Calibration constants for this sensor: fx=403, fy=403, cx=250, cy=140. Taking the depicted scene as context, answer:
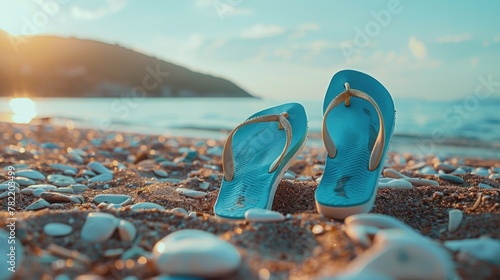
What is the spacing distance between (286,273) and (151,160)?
9.83ft

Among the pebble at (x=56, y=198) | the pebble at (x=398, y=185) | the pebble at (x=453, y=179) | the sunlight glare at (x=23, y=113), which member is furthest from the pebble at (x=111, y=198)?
the sunlight glare at (x=23, y=113)

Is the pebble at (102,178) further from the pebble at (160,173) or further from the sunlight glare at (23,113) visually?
the sunlight glare at (23,113)

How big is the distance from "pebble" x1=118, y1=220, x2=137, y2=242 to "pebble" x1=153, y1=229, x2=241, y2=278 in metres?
0.26

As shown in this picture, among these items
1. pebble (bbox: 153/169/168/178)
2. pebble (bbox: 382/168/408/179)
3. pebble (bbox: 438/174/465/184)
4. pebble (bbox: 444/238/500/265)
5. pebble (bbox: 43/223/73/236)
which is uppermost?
pebble (bbox: 444/238/500/265)

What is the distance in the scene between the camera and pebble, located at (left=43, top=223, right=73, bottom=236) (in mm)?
1174

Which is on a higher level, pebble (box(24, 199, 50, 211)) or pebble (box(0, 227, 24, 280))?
pebble (box(0, 227, 24, 280))

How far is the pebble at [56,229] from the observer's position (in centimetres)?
117

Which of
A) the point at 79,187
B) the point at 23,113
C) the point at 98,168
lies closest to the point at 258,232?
the point at 79,187

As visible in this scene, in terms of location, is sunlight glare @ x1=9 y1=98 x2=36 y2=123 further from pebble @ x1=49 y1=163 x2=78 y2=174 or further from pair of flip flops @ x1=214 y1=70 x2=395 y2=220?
pair of flip flops @ x1=214 y1=70 x2=395 y2=220

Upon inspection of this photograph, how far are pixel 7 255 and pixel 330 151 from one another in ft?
4.26

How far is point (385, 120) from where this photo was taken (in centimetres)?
181

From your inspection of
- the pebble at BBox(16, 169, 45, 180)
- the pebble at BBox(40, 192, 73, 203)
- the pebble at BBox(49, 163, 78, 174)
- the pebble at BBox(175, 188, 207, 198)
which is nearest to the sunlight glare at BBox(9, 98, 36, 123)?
the pebble at BBox(49, 163, 78, 174)

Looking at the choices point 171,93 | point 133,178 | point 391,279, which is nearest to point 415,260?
point 391,279

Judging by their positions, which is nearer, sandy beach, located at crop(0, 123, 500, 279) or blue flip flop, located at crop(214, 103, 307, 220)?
sandy beach, located at crop(0, 123, 500, 279)
